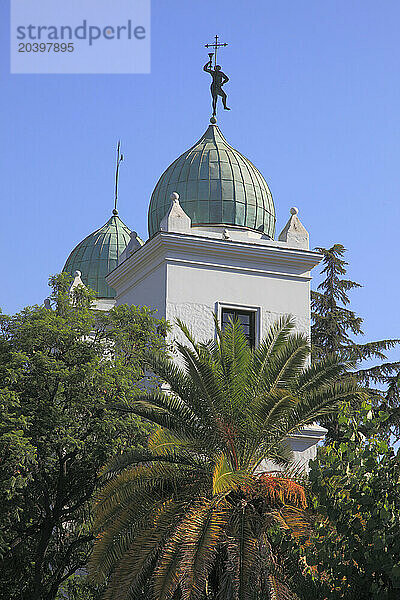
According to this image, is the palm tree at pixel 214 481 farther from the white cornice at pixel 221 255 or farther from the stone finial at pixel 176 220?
the stone finial at pixel 176 220

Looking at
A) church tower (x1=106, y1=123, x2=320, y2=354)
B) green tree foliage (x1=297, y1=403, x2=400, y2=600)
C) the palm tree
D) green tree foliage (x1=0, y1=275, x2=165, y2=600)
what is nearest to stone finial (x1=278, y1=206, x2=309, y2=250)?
church tower (x1=106, y1=123, x2=320, y2=354)

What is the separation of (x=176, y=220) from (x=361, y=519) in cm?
1214

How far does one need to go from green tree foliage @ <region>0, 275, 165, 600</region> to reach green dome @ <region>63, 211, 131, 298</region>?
857 centimetres

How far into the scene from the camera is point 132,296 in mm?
25438

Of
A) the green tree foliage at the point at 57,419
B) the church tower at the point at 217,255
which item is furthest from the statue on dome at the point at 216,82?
the green tree foliage at the point at 57,419

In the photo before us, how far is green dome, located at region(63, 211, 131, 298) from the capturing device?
29641 mm

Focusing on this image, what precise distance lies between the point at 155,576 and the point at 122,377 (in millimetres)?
5197

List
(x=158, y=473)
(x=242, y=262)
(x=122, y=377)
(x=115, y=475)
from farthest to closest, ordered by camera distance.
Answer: (x=242, y=262) < (x=122, y=377) < (x=115, y=475) < (x=158, y=473)

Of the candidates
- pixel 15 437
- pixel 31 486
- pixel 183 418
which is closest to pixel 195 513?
pixel 183 418

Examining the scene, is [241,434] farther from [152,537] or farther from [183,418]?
[152,537]

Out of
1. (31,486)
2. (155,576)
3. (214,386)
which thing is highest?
(214,386)

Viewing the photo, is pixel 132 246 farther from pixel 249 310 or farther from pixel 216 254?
pixel 249 310

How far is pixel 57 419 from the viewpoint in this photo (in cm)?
1894

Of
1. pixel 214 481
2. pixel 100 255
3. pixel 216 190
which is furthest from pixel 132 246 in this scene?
pixel 214 481
